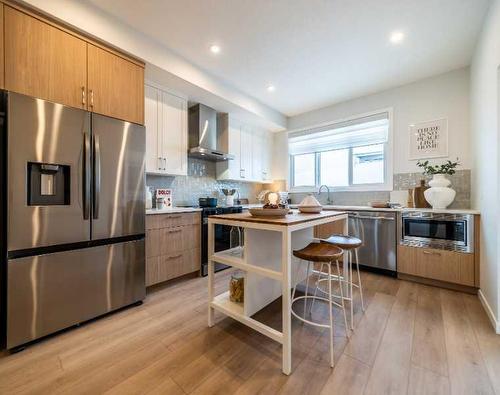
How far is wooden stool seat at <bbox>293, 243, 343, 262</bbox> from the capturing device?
1552mm

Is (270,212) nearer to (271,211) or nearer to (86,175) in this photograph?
(271,211)

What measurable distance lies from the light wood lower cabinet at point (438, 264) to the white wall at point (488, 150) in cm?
19

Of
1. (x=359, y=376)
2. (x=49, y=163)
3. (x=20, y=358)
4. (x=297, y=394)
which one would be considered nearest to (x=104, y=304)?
(x=20, y=358)

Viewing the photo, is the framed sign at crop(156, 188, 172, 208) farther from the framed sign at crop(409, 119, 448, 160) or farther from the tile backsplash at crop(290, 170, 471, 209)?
the framed sign at crop(409, 119, 448, 160)

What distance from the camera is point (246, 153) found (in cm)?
426

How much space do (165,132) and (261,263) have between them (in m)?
2.13

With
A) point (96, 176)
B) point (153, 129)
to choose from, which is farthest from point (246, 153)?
point (96, 176)

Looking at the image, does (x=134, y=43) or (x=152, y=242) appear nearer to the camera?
(x=134, y=43)

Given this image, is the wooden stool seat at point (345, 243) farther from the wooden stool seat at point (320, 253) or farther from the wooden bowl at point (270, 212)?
the wooden bowl at point (270, 212)

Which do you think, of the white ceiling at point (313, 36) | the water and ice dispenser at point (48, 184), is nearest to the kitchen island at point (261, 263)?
the water and ice dispenser at point (48, 184)

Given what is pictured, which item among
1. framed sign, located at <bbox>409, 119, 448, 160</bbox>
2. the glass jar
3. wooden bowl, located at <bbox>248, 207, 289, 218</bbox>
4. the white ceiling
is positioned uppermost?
the white ceiling

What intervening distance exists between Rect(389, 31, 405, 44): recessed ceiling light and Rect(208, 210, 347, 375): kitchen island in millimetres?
1897

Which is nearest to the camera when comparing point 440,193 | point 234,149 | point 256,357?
point 256,357

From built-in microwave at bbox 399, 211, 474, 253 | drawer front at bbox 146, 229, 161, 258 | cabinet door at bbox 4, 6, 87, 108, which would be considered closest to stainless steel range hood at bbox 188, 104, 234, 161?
drawer front at bbox 146, 229, 161, 258
